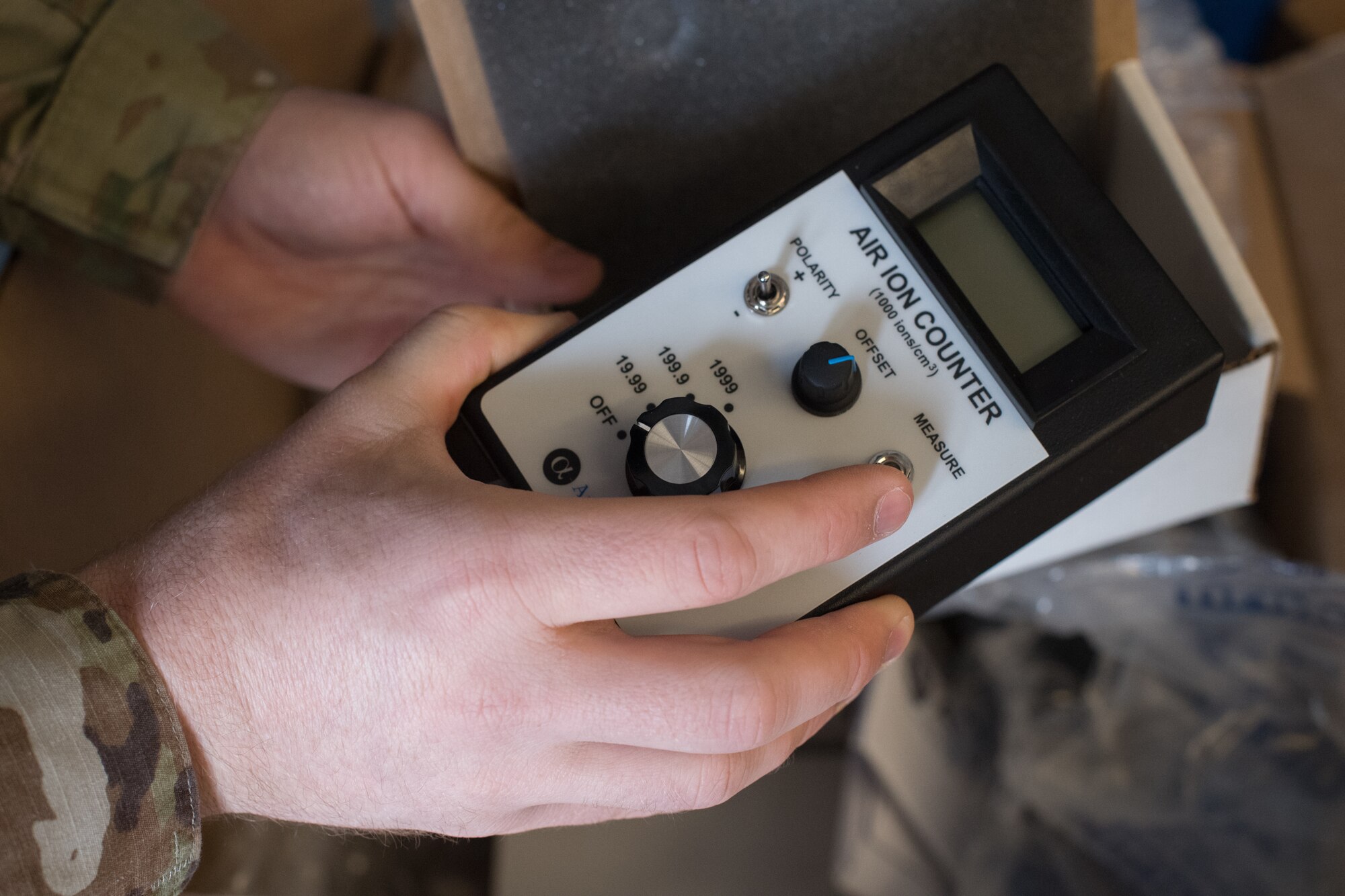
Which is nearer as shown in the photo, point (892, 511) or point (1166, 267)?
point (892, 511)

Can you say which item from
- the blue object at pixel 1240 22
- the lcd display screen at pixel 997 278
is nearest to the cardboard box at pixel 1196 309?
the lcd display screen at pixel 997 278

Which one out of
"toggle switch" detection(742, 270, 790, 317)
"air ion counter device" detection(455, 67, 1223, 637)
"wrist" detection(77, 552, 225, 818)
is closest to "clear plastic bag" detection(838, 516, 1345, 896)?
"air ion counter device" detection(455, 67, 1223, 637)

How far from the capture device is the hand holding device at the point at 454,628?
0.42 meters

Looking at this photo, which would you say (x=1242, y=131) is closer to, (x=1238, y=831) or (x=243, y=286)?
(x=1238, y=831)

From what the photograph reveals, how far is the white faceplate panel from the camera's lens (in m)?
0.51

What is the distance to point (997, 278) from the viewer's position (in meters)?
0.54

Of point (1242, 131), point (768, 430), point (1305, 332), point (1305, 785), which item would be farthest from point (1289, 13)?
point (768, 430)

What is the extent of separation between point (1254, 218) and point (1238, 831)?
57 cm

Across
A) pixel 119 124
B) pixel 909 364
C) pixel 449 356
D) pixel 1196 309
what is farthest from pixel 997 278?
pixel 119 124

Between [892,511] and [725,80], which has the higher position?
[725,80]

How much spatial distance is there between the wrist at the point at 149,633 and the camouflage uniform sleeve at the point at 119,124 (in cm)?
29

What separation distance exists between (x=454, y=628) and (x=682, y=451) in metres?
0.14

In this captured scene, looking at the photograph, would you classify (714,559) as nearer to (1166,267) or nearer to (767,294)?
(767,294)

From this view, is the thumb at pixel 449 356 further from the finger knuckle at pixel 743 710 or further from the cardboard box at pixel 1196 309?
the cardboard box at pixel 1196 309
